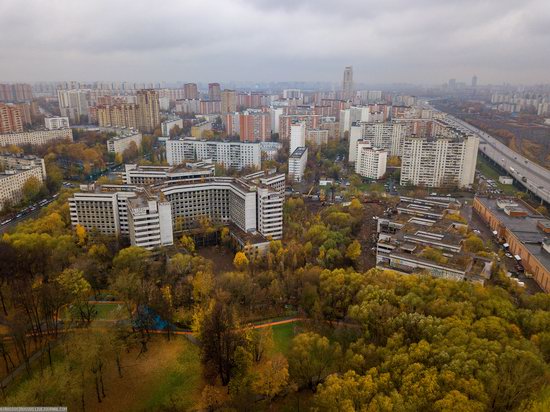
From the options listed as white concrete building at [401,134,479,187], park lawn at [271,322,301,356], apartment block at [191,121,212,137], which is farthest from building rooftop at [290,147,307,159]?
park lawn at [271,322,301,356]

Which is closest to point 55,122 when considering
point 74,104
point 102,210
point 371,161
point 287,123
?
point 74,104

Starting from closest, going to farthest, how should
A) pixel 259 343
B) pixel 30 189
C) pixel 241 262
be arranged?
pixel 259 343
pixel 241 262
pixel 30 189

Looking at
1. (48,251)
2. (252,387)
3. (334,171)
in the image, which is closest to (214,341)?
(252,387)

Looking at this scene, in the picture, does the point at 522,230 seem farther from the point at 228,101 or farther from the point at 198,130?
the point at 228,101

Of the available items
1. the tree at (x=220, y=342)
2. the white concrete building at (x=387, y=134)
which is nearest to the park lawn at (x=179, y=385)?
the tree at (x=220, y=342)

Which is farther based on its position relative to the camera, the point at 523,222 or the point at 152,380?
the point at 523,222

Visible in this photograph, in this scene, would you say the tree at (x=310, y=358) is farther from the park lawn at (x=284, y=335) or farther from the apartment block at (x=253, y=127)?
the apartment block at (x=253, y=127)

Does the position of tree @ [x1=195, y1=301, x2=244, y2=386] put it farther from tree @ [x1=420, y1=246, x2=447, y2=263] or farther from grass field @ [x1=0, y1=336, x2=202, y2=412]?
tree @ [x1=420, y1=246, x2=447, y2=263]
